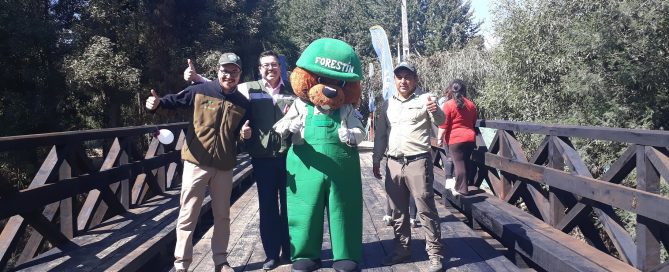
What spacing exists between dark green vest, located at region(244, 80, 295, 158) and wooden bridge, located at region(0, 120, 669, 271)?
83 centimetres

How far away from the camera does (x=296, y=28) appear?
39.6 metres

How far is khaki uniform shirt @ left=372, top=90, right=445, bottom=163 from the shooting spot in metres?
4.03

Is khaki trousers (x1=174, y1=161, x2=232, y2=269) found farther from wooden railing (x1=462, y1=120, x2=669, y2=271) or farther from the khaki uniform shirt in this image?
wooden railing (x1=462, y1=120, x2=669, y2=271)

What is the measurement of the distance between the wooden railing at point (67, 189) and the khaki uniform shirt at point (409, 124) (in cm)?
242

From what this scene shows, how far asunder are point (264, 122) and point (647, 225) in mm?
2465

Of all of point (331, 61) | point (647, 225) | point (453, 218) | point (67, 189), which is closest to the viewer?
point (647, 225)

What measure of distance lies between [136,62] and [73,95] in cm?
237

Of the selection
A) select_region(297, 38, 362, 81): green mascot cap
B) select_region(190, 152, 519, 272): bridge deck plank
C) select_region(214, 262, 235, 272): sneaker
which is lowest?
select_region(190, 152, 519, 272): bridge deck plank

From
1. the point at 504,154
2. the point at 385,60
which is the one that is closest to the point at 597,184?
the point at 504,154

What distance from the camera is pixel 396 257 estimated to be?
4.07 m

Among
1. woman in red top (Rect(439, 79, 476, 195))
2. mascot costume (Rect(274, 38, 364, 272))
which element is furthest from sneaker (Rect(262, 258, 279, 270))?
woman in red top (Rect(439, 79, 476, 195))

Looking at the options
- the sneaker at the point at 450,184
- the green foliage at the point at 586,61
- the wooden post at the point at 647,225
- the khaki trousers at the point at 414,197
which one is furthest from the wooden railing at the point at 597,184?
the green foliage at the point at 586,61

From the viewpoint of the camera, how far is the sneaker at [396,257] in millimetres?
4055

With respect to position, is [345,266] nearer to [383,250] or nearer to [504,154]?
[383,250]
